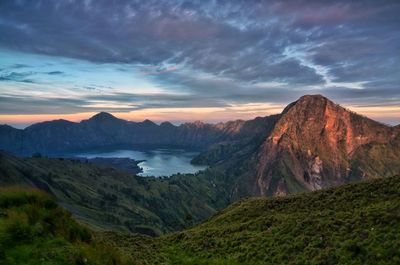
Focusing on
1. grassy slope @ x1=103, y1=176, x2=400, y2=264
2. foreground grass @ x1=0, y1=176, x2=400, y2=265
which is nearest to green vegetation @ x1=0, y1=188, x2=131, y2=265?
foreground grass @ x1=0, y1=176, x2=400, y2=265

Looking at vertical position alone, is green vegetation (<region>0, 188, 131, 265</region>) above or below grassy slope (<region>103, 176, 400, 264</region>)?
above

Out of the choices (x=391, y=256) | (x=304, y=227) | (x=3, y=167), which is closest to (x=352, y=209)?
(x=304, y=227)

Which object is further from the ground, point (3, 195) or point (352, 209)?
point (3, 195)

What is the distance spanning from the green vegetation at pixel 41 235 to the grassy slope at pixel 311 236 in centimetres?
622

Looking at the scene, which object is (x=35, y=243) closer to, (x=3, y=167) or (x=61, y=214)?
(x=61, y=214)

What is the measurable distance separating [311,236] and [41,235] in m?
19.8

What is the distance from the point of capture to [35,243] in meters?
15.6

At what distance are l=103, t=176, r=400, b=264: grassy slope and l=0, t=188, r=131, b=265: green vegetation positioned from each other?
245 inches

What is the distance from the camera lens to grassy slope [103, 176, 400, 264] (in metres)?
23.2

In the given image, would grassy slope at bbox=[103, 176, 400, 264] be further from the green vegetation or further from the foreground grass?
the green vegetation

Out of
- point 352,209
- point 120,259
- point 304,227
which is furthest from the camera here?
point 352,209

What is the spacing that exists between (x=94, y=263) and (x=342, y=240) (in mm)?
17476

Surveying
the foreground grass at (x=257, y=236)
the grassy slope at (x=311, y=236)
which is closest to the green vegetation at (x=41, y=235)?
the foreground grass at (x=257, y=236)

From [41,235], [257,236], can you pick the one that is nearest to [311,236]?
[257,236]
